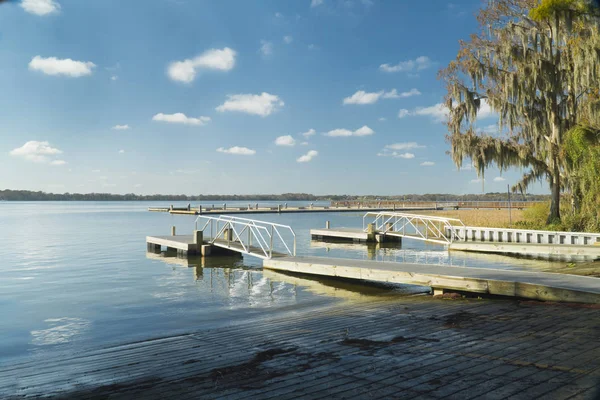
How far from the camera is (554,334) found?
6.12 metres

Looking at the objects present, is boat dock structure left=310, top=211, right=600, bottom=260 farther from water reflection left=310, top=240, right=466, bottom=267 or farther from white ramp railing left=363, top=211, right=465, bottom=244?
water reflection left=310, top=240, right=466, bottom=267

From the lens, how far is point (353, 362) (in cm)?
520

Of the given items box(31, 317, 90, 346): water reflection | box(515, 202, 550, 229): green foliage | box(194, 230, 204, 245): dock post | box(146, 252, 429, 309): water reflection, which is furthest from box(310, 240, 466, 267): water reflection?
box(31, 317, 90, 346): water reflection

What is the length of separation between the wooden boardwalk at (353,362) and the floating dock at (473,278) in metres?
0.96

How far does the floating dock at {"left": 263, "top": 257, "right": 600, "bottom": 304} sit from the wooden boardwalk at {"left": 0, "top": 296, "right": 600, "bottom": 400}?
3.14 ft

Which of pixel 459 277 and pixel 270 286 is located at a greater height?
pixel 459 277

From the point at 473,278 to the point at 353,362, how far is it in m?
5.84

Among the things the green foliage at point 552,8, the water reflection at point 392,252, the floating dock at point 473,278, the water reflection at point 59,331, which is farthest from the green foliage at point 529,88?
the water reflection at point 59,331

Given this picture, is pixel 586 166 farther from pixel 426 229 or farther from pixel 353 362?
pixel 353 362

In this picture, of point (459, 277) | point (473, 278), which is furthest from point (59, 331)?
point (473, 278)

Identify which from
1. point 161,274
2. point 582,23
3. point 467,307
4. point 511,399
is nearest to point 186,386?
point 511,399

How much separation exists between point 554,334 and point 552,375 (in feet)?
6.14

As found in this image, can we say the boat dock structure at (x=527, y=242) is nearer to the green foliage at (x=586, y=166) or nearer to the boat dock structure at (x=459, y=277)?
the boat dock structure at (x=459, y=277)

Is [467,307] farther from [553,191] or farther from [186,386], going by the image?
[553,191]
